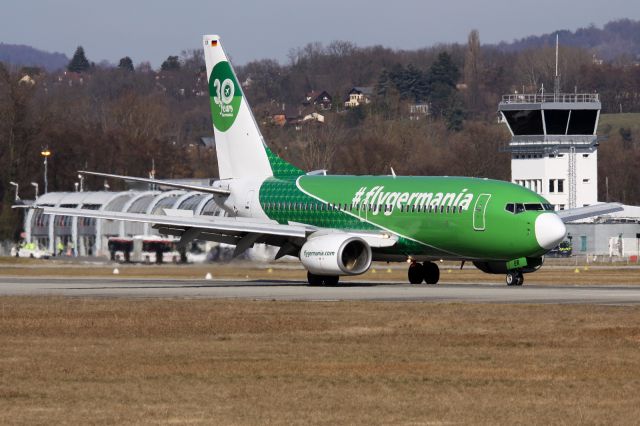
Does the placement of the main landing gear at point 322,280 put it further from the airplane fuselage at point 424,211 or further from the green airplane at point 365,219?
the airplane fuselage at point 424,211


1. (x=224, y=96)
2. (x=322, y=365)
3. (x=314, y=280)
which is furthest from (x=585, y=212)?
(x=322, y=365)

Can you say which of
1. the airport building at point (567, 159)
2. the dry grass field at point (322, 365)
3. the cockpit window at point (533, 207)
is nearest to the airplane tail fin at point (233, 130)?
the cockpit window at point (533, 207)

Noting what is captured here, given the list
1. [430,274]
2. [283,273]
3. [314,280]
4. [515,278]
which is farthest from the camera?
[283,273]

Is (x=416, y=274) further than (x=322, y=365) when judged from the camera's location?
Yes

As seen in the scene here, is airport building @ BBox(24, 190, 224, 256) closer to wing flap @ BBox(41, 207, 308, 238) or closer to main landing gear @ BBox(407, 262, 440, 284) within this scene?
main landing gear @ BBox(407, 262, 440, 284)

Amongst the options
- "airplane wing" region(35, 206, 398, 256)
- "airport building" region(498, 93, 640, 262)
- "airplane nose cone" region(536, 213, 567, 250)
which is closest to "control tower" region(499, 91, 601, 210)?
"airport building" region(498, 93, 640, 262)

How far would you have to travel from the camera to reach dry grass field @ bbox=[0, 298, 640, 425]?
19281 mm

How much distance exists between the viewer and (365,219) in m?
52.3

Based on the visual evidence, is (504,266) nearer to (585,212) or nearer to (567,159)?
(585,212)

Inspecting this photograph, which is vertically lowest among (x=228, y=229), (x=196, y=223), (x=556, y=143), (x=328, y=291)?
(x=328, y=291)

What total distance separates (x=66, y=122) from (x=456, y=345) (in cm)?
12437

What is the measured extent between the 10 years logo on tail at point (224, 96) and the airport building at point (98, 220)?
1243 inches

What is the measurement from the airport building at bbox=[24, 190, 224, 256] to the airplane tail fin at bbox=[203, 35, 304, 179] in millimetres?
31670

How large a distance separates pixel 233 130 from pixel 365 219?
867 cm
